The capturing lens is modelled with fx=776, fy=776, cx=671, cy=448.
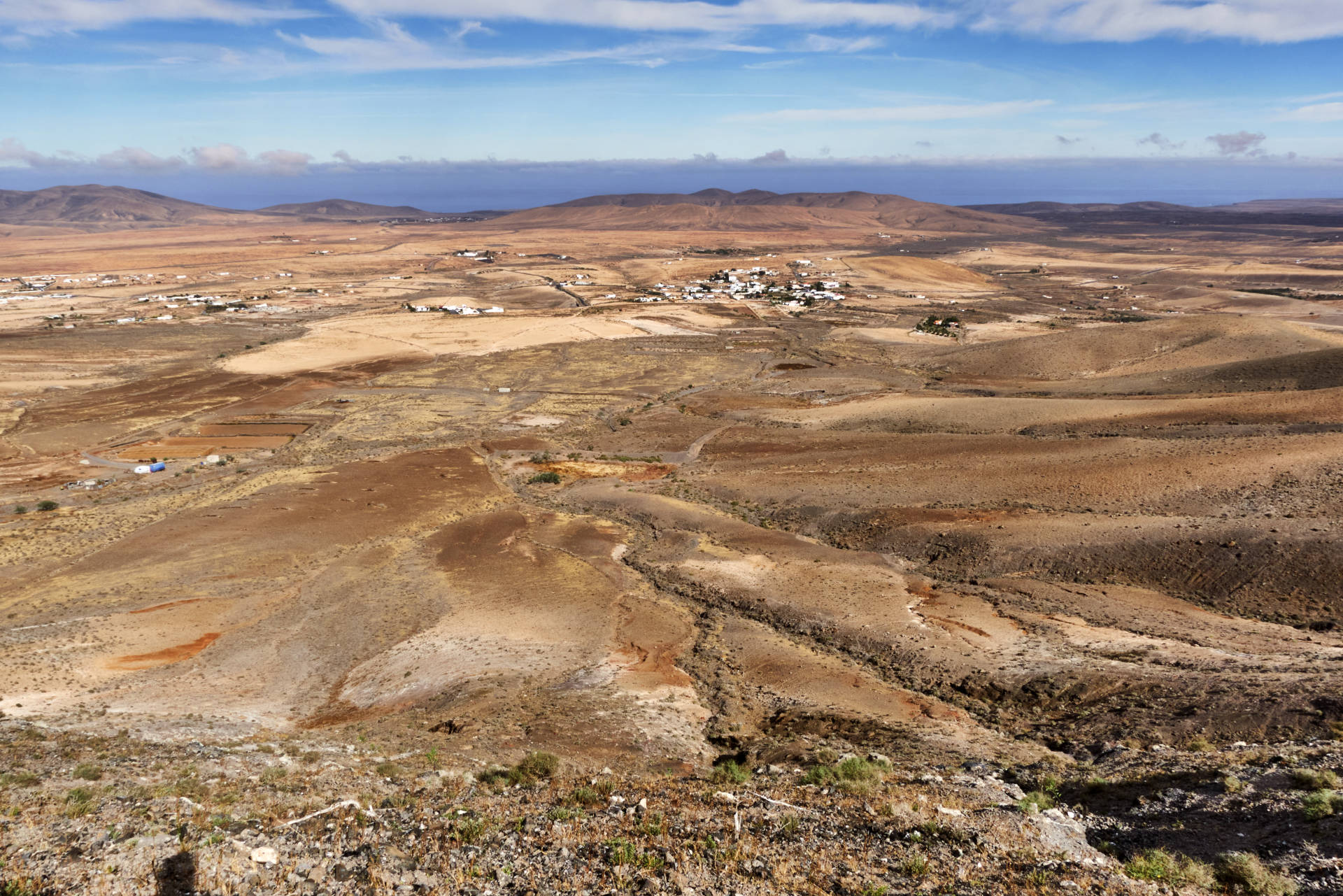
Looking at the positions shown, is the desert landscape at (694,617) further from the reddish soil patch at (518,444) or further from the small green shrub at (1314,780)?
the reddish soil patch at (518,444)

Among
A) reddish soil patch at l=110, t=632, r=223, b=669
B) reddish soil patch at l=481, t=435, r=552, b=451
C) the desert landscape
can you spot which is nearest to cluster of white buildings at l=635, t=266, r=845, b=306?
the desert landscape

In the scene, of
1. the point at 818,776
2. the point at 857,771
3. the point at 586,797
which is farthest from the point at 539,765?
the point at 857,771

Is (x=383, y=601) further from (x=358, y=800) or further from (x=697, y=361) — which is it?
(x=697, y=361)

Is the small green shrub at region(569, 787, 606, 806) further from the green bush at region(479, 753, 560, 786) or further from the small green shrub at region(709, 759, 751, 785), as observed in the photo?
the small green shrub at region(709, 759, 751, 785)

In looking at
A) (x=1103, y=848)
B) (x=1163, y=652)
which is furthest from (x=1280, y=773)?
(x=1163, y=652)

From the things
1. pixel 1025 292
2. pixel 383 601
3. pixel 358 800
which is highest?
pixel 1025 292

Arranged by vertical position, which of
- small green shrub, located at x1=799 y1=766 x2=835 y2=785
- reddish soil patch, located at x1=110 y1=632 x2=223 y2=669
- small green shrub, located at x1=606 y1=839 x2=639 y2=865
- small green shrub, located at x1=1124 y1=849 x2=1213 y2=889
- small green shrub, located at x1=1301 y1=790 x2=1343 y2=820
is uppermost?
small green shrub, located at x1=1301 y1=790 x2=1343 y2=820

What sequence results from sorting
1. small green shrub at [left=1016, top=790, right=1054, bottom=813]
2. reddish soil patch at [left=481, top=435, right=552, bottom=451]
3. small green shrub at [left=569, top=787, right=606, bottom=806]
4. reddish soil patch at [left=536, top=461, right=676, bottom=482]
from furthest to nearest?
reddish soil patch at [left=481, top=435, right=552, bottom=451]
reddish soil patch at [left=536, top=461, right=676, bottom=482]
small green shrub at [left=569, top=787, right=606, bottom=806]
small green shrub at [left=1016, top=790, right=1054, bottom=813]
